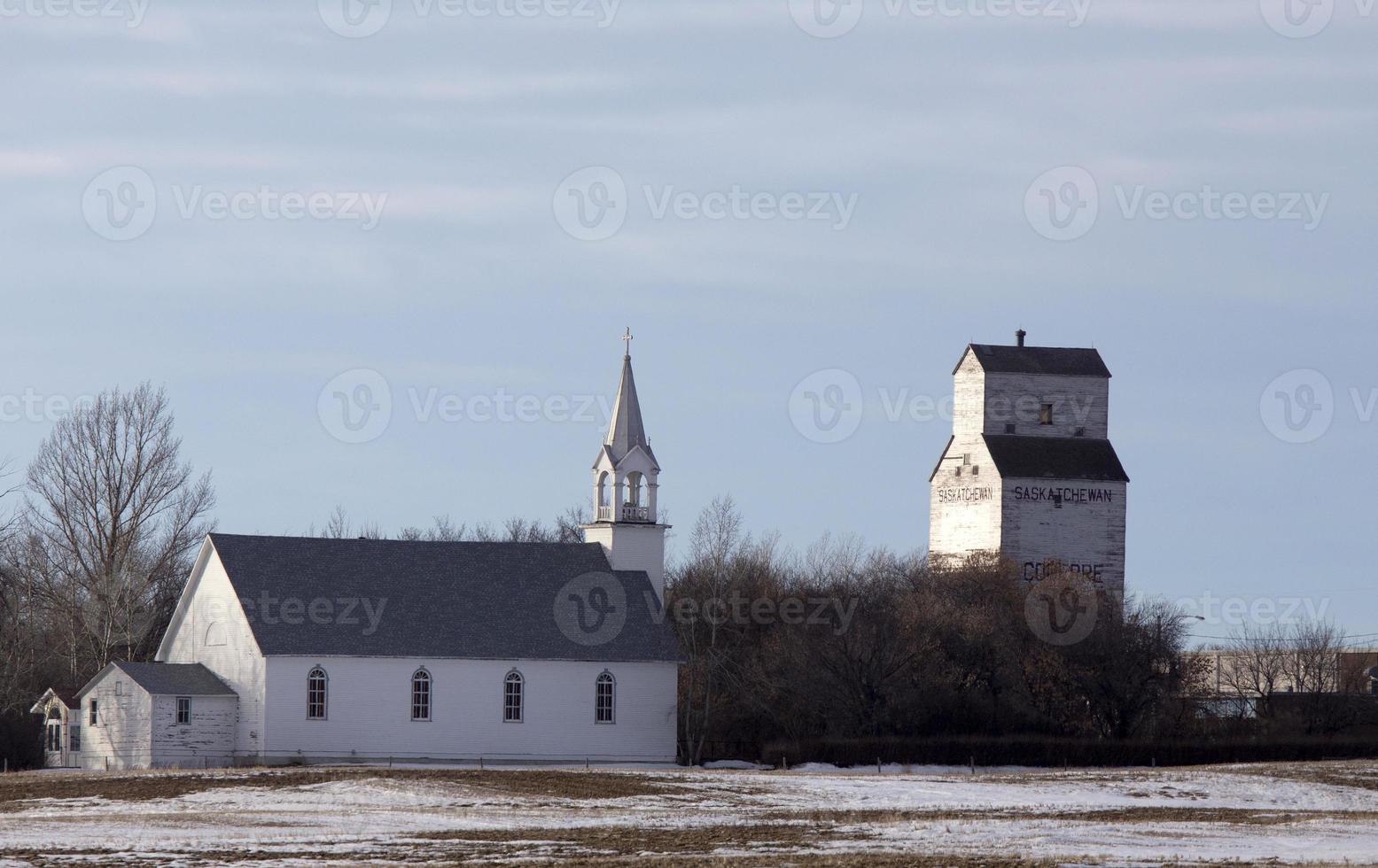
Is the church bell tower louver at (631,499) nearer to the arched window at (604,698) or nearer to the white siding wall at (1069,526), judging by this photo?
the arched window at (604,698)

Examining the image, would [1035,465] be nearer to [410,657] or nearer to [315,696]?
[410,657]

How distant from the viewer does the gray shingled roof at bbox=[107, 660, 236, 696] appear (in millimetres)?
65625

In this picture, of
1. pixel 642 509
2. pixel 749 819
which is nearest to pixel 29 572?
pixel 642 509

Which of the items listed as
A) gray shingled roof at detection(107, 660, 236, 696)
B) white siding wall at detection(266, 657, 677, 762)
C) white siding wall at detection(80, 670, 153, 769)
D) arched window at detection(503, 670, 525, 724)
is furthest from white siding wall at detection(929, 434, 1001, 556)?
white siding wall at detection(80, 670, 153, 769)

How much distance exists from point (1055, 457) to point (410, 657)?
34415 millimetres

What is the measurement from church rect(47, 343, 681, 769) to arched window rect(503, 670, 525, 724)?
0.06 meters

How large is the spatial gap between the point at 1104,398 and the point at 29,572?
44.9 meters

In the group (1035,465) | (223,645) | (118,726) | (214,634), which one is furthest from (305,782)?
(1035,465)

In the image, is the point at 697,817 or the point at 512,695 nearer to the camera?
the point at 697,817

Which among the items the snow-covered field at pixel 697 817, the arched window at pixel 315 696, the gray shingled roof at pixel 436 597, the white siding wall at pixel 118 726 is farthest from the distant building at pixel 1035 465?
the white siding wall at pixel 118 726

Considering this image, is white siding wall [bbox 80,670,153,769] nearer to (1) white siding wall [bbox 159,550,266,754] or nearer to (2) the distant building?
(1) white siding wall [bbox 159,550,266,754]

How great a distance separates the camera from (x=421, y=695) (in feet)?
222

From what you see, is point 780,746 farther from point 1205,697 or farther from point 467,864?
point 467,864

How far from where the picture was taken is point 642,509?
241 ft
